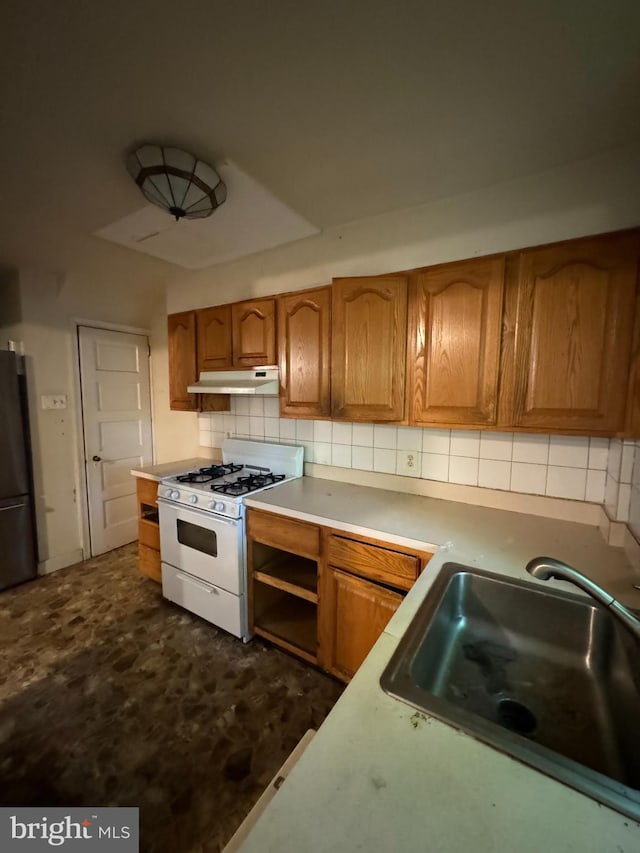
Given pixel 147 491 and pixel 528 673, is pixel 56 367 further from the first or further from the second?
pixel 528 673

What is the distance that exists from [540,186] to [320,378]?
131 centimetres

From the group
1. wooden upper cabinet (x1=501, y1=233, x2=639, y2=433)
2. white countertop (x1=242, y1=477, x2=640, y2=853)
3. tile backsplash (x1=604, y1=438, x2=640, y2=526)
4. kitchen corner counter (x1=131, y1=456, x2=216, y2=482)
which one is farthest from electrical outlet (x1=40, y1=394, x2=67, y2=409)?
tile backsplash (x1=604, y1=438, x2=640, y2=526)

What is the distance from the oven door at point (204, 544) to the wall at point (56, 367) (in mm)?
1219

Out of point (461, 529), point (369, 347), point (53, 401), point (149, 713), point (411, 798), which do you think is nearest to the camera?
point (411, 798)

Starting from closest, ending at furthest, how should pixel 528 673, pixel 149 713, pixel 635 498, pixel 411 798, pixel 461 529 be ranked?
pixel 411 798 < pixel 528 673 < pixel 635 498 < pixel 461 529 < pixel 149 713

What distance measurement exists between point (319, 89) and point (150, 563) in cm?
284

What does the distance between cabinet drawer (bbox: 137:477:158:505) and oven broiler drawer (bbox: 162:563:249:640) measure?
0.46 m

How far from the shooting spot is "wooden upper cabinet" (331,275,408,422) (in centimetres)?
166

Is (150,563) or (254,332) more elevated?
(254,332)

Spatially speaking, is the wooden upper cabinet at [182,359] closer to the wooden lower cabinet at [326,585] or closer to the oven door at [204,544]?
the oven door at [204,544]

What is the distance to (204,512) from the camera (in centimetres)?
202

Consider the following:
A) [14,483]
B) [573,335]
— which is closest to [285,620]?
[573,335]

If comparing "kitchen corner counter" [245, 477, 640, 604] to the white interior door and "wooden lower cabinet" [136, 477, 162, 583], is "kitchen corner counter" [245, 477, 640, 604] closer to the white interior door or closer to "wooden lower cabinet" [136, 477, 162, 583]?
"wooden lower cabinet" [136, 477, 162, 583]

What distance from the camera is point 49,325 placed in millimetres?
2699
